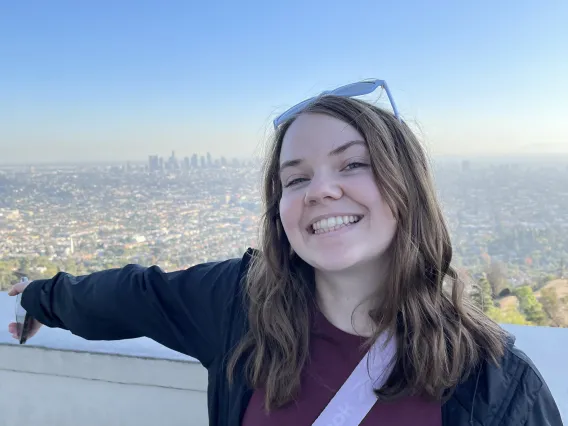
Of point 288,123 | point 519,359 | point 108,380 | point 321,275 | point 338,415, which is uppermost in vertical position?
point 288,123

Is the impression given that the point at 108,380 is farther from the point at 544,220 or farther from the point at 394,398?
the point at 544,220

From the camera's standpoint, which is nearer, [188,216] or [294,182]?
[294,182]

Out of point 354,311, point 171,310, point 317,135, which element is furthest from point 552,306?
point 171,310

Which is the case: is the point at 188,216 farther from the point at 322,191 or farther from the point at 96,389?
the point at 322,191

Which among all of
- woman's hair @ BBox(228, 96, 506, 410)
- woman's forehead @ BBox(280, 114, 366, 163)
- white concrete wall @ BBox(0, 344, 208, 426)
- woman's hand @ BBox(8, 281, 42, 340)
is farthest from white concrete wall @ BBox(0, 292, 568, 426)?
woman's forehead @ BBox(280, 114, 366, 163)

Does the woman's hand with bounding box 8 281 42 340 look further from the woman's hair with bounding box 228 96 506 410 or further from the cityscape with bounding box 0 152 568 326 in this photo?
the woman's hair with bounding box 228 96 506 410

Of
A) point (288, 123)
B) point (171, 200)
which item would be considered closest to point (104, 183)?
point (171, 200)
